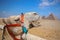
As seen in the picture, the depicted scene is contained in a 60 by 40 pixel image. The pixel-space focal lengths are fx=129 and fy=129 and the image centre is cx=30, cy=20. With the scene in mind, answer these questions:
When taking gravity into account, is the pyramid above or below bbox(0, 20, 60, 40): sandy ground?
above

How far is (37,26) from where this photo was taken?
160cm

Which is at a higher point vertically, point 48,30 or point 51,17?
point 51,17

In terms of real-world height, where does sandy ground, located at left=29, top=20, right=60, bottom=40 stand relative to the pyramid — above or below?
below

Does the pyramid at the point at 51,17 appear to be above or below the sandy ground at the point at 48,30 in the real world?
above

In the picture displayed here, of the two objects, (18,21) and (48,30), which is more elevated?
(18,21)

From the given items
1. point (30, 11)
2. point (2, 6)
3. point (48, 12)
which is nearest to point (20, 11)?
point (30, 11)

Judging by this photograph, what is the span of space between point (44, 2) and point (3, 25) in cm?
58

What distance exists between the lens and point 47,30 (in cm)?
158

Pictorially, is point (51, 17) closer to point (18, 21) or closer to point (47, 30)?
point (47, 30)

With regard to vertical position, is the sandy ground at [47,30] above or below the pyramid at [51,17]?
below

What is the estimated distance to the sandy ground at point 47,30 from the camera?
156cm

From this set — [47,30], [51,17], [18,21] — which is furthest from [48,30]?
[18,21]

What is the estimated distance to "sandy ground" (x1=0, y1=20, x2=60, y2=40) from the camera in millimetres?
1562

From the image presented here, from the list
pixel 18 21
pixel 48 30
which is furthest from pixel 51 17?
pixel 18 21
